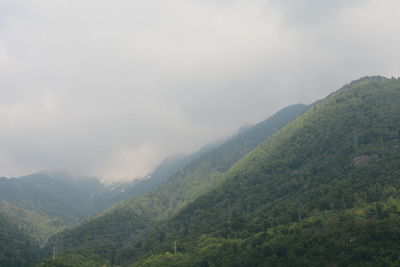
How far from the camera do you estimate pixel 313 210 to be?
12962 centimetres

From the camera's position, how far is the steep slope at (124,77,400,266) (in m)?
93.7

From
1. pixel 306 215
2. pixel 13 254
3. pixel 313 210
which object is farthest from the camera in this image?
pixel 13 254

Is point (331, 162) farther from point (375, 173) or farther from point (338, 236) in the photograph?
point (338, 236)

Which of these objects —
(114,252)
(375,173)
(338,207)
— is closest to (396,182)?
(375,173)

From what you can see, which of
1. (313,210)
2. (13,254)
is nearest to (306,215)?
(313,210)

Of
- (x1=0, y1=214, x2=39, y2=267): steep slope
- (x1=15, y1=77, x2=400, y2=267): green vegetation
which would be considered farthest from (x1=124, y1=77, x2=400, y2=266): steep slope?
(x1=0, y1=214, x2=39, y2=267): steep slope

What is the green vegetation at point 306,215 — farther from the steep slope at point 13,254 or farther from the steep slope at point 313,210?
the steep slope at point 13,254

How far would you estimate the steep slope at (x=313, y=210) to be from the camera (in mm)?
93688

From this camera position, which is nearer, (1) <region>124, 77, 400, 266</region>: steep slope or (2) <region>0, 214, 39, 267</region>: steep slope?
(1) <region>124, 77, 400, 266</region>: steep slope

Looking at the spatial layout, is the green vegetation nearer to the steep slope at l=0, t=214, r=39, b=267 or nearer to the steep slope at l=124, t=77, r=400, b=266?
the steep slope at l=124, t=77, r=400, b=266

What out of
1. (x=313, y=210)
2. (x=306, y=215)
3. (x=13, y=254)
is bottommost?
(x=306, y=215)

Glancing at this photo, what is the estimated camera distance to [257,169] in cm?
19988

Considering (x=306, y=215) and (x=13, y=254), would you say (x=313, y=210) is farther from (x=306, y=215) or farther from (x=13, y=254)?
(x=13, y=254)

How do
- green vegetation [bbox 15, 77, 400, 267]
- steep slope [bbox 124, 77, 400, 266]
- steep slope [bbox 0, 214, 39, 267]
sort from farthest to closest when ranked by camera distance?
steep slope [bbox 0, 214, 39, 267]
green vegetation [bbox 15, 77, 400, 267]
steep slope [bbox 124, 77, 400, 266]
